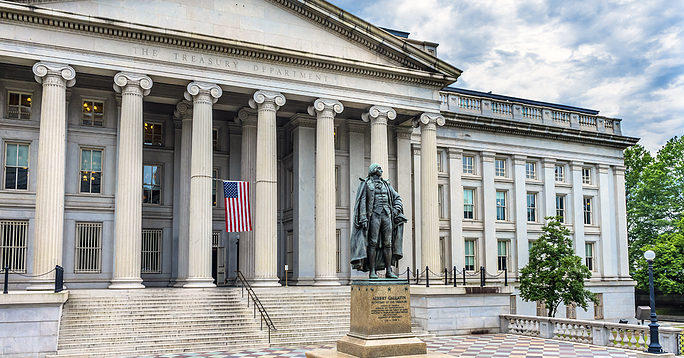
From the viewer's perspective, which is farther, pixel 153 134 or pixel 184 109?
pixel 153 134

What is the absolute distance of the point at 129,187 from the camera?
24859 millimetres

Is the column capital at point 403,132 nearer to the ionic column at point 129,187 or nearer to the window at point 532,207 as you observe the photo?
the window at point 532,207

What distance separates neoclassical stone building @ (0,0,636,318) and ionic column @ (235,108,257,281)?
8cm

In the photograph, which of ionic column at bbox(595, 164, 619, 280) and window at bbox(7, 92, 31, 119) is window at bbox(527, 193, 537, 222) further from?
window at bbox(7, 92, 31, 119)

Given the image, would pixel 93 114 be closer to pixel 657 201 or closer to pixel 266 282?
pixel 266 282

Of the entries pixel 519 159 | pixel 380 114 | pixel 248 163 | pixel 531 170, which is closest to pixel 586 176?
pixel 531 170

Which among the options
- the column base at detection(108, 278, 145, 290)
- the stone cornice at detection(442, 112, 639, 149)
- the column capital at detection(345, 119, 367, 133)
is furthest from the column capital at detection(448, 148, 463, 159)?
the column base at detection(108, 278, 145, 290)

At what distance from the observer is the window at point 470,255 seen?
1516 inches

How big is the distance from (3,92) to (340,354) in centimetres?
2165

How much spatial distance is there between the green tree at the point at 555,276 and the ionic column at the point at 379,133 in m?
9.37

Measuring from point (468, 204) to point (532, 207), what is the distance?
531 centimetres

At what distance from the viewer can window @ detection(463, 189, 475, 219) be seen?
38938 mm

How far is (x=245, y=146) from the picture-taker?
31.0m

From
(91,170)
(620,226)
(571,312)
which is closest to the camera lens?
(91,170)
